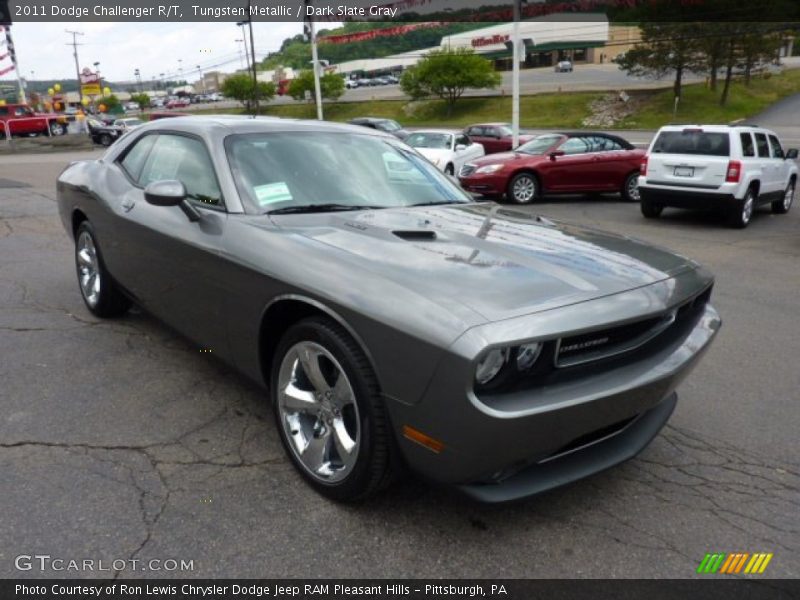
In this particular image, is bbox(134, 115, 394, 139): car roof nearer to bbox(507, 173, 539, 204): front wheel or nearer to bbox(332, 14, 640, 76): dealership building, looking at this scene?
bbox(507, 173, 539, 204): front wheel

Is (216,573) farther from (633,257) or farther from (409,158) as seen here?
(409,158)

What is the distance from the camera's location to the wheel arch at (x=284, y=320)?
2443mm

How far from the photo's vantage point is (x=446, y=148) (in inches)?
665

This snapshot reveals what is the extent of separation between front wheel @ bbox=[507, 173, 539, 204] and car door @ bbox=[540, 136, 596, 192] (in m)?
0.22

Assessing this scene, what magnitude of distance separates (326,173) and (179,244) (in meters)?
0.90

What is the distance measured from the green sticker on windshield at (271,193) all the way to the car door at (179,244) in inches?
7.7

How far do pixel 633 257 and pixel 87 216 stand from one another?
13.3ft

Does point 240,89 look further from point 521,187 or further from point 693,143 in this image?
point 693,143

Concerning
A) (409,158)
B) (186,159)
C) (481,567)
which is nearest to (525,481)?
(481,567)

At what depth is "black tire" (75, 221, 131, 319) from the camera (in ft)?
15.8

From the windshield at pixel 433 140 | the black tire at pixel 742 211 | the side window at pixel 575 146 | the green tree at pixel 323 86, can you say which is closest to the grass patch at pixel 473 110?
the green tree at pixel 323 86

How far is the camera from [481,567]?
2375 mm

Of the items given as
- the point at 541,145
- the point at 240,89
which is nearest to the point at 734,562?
the point at 541,145

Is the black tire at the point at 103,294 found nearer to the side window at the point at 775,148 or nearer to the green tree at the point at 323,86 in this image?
the side window at the point at 775,148
